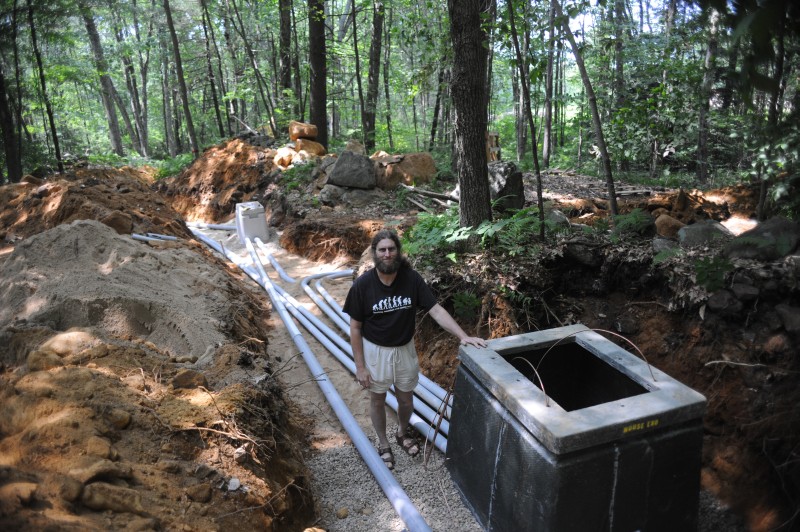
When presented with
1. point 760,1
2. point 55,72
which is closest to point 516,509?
point 760,1

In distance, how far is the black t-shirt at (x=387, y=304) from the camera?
138 inches

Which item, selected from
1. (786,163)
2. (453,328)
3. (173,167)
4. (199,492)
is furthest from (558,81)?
(199,492)

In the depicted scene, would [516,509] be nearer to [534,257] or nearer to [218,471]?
[218,471]

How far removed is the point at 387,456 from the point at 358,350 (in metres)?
0.93

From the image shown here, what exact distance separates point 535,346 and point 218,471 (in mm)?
2199

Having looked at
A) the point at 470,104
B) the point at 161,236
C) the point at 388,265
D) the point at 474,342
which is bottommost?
the point at 474,342

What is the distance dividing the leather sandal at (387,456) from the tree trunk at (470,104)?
9.38ft

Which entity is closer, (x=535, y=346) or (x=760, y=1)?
(x=760, y=1)

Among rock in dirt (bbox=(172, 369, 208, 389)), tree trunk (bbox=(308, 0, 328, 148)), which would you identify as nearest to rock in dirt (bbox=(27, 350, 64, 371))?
rock in dirt (bbox=(172, 369, 208, 389))

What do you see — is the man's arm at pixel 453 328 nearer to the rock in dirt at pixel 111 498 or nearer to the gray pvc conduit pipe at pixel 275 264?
the rock in dirt at pixel 111 498

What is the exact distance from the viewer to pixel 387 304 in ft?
11.6

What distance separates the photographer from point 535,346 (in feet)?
11.6

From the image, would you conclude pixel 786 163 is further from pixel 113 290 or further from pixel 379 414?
pixel 113 290

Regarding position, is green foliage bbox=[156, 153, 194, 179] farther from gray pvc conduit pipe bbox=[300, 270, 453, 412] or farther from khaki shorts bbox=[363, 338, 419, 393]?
khaki shorts bbox=[363, 338, 419, 393]
